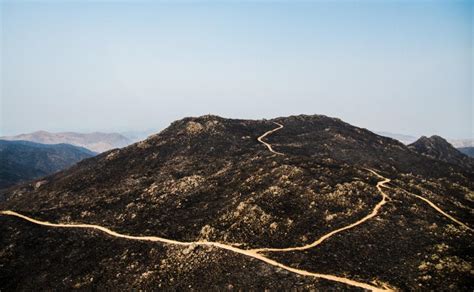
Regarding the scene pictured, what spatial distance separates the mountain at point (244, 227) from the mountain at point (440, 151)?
45.4 m

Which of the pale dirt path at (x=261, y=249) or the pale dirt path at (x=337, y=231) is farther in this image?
the pale dirt path at (x=337, y=231)

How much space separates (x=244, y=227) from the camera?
43.8 metres

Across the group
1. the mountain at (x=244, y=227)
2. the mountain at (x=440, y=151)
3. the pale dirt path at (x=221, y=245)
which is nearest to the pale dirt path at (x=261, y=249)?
the pale dirt path at (x=221, y=245)

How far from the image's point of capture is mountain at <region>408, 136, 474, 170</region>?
114062mm

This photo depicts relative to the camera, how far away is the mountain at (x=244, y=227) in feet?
111

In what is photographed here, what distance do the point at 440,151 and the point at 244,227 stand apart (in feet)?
340

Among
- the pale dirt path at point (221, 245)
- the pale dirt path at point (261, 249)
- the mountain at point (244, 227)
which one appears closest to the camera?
the pale dirt path at point (221, 245)

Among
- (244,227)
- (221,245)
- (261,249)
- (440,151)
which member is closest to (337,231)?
(261,249)

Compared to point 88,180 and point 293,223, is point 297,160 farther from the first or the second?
point 88,180

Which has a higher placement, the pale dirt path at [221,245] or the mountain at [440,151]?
the mountain at [440,151]

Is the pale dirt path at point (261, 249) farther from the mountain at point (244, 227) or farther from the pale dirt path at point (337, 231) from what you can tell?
the mountain at point (244, 227)

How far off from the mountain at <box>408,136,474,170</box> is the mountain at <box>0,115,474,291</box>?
4544 cm

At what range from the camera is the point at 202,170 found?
66.0 meters

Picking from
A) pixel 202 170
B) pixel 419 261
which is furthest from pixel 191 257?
pixel 202 170
